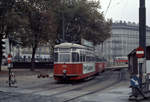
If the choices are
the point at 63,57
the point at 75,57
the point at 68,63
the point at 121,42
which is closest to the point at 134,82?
the point at 68,63

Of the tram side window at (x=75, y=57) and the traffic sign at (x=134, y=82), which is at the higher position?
the tram side window at (x=75, y=57)

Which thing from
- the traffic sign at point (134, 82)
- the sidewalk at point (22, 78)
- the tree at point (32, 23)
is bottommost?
the sidewalk at point (22, 78)

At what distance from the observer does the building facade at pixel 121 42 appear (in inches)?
4178

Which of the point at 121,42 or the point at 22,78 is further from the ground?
the point at 121,42

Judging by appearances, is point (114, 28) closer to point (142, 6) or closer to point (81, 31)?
point (81, 31)

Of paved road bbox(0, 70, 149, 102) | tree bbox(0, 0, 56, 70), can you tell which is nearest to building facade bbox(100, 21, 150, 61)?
tree bbox(0, 0, 56, 70)

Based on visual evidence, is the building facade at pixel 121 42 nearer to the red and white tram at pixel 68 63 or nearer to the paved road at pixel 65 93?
the red and white tram at pixel 68 63

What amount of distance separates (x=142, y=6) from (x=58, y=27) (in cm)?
3319

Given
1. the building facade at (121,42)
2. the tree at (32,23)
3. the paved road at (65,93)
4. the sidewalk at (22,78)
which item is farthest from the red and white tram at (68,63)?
the building facade at (121,42)

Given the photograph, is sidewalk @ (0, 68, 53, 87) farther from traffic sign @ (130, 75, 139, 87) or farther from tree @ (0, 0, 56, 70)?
traffic sign @ (130, 75, 139, 87)

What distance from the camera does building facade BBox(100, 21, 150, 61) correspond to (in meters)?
106

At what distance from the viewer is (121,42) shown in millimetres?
108938

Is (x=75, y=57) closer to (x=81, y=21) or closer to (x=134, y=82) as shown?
(x=134, y=82)

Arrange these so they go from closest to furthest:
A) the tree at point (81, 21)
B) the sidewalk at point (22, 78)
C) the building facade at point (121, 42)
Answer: the sidewalk at point (22, 78) → the tree at point (81, 21) → the building facade at point (121, 42)
